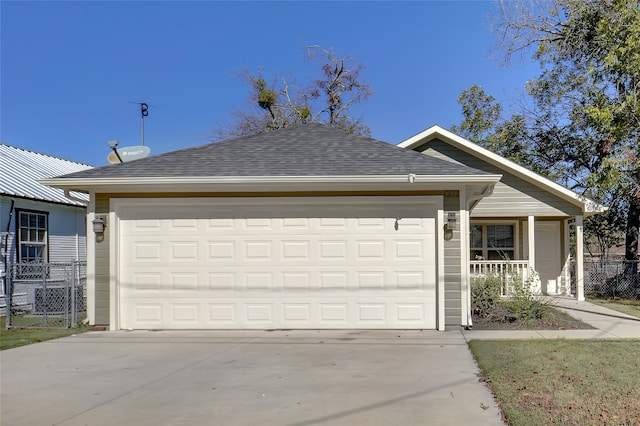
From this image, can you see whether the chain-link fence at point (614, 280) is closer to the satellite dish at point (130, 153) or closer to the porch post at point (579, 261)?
the porch post at point (579, 261)

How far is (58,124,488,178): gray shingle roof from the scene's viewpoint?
903 cm

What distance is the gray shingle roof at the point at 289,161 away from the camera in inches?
356

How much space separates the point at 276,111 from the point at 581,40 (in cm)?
1557

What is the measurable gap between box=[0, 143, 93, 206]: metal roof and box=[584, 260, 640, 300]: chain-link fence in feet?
49.3

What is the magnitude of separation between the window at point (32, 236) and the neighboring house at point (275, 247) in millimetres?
4816

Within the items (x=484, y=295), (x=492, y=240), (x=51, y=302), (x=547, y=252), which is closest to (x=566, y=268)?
(x=547, y=252)

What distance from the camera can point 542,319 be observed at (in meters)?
9.68

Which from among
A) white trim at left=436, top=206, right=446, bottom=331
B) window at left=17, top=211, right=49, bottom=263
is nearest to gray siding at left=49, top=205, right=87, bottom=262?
window at left=17, top=211, right=49, bottom=263

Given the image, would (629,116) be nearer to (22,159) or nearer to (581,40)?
(581,40)

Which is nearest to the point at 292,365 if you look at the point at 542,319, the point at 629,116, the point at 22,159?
the point at 542,319

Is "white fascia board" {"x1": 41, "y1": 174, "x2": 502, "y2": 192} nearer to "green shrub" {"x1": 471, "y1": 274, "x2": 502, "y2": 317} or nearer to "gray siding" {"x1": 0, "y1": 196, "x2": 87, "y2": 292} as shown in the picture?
"green shrub" {"x1": 471, "y1": 274, "x2": 502, "y2": 317}

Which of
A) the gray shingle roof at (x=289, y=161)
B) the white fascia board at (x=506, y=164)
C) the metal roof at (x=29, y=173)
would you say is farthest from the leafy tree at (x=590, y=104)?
the metal roof at (x=29, y=173)

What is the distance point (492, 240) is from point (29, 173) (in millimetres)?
13621

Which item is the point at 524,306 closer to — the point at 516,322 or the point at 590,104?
the point at 516,322
